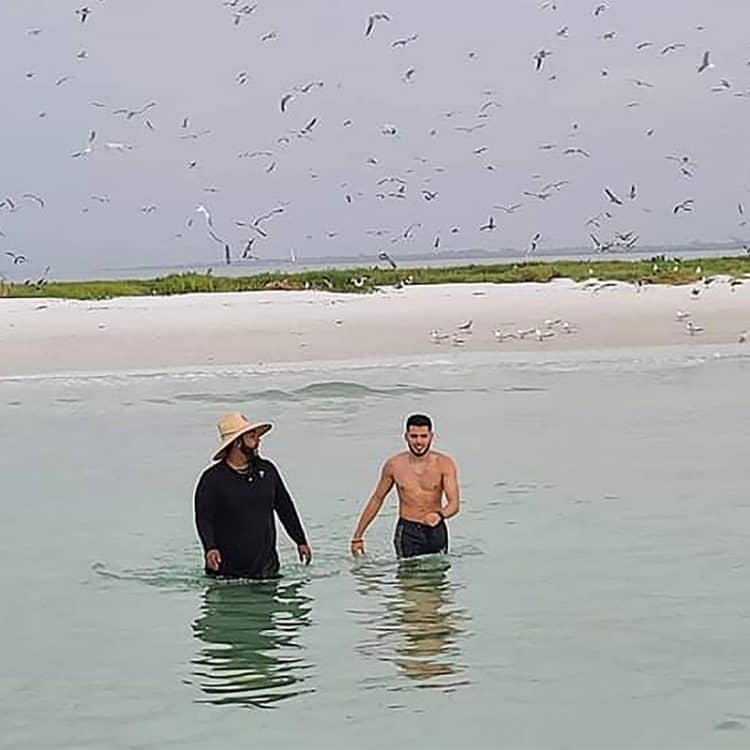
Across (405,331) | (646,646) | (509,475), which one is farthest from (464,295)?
(646,646)

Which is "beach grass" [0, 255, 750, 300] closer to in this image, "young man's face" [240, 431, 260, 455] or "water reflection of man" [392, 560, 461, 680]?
"water reflection of man" [392, 560, 461, 680]

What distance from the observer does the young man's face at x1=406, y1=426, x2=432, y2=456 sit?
402 inches

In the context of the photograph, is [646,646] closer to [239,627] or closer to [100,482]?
[239,627]

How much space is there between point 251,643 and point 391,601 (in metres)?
1.16

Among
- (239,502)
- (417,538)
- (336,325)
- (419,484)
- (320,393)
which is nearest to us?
(239,502)

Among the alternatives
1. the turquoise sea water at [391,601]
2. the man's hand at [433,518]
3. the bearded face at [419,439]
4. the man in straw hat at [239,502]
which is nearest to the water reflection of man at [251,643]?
the turquoise sea water at [391,601]

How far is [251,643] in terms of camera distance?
31.1 ft

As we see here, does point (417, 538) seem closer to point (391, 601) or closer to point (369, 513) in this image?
point (369, 513)

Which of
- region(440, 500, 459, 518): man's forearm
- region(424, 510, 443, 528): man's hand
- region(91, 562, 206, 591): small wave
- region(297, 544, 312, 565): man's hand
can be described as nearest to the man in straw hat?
region(297, 544, 312, 565): man's hand

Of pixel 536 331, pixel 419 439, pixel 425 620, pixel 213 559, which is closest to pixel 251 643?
pixel 213 559

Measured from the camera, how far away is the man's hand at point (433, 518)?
10508 mm

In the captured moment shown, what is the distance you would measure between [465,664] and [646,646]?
1.08 metres

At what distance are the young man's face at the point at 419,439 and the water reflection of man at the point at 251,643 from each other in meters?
1.19

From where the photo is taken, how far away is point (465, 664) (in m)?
8.81
